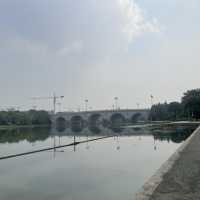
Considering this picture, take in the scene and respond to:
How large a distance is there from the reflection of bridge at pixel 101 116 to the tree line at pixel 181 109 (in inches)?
561

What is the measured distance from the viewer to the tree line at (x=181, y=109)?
6588cm

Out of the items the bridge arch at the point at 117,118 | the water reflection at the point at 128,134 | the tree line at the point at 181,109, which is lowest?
the water reflection at the point at 128,134

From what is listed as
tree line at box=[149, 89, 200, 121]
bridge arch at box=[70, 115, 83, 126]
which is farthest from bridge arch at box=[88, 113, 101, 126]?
tree line at box=[149, 89, 200, 121]

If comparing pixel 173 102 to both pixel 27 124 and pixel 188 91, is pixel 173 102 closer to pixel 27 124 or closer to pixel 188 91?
Answer: pixel 188 91

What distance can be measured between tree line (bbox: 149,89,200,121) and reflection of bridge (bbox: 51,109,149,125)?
561 inches

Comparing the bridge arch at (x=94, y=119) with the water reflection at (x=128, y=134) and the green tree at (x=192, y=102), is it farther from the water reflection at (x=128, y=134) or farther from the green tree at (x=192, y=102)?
the water reflection at (x=128, y=134)

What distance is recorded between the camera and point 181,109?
79062 millimetres

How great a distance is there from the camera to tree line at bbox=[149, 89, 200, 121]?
6588cm

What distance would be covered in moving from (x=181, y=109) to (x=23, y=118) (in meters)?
52.7

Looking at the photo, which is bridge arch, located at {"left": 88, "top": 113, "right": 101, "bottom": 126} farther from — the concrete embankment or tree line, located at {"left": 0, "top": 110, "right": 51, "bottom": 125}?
the concrete embankment

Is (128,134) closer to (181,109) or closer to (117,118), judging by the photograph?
(181,109)

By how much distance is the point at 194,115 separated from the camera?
6844 cm

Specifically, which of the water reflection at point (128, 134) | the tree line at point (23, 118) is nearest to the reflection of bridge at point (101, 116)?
the tree line at point (23, 118)

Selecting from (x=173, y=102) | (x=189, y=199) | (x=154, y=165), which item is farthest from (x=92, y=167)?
(x=173, y=102)
